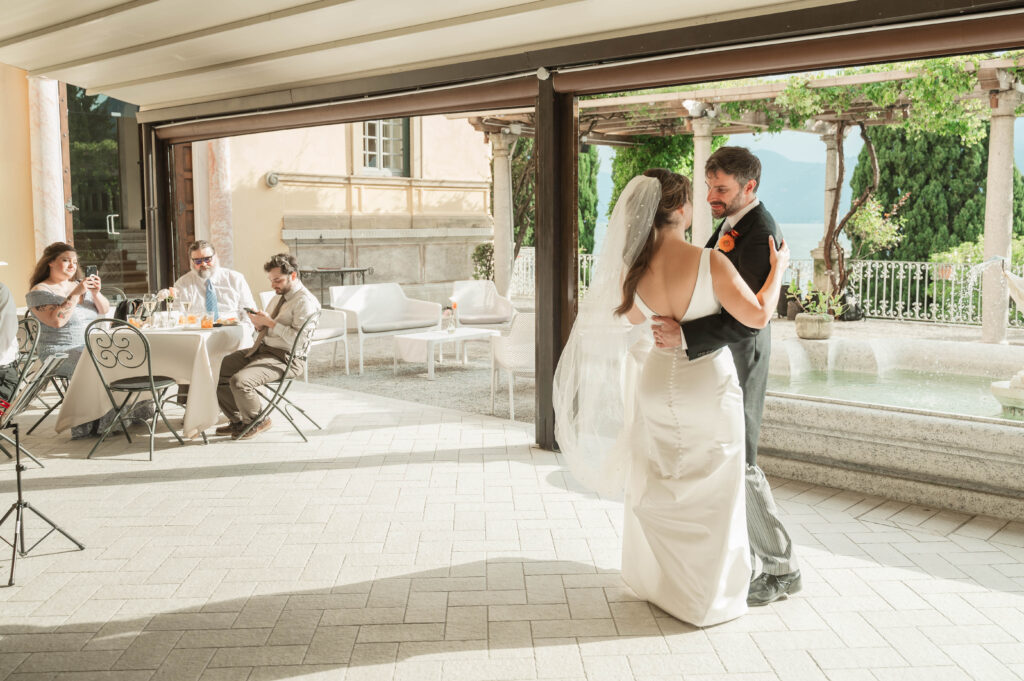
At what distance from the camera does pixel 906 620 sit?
3549 mm

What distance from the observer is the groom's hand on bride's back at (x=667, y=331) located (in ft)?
11.5

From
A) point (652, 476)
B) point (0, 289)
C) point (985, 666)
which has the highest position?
point (0, 289)

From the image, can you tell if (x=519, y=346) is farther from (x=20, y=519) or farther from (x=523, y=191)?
(x=523, y=191)

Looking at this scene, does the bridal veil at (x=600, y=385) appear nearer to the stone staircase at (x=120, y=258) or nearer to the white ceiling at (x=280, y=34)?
the white ceiling at (x=280, y=34)

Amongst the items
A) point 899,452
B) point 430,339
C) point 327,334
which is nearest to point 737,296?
point 899,452

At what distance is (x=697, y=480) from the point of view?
137 inches

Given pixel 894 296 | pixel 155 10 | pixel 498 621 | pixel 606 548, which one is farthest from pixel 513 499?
pixel 894 296

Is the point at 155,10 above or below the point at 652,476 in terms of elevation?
above

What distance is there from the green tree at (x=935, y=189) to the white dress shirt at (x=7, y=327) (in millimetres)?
13961

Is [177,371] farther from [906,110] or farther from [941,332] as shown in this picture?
[941,332]

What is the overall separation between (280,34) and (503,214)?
26.3 ft

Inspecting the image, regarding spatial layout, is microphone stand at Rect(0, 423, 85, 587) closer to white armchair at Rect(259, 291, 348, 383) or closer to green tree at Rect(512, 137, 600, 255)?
white armchair at Rect(259, 291, 348, 383)

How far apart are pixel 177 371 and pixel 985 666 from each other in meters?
5.37

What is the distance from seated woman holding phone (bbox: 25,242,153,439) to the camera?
22.0ft
